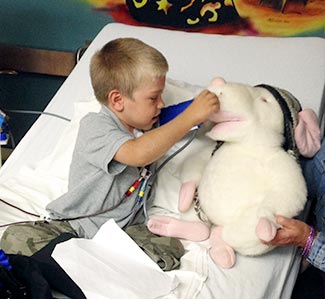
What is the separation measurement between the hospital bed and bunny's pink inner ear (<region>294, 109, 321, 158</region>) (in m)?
0.20

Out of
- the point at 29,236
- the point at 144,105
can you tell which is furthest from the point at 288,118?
the point at 29,236

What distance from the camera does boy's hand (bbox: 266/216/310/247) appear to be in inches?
49.4

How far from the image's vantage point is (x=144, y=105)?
1.37 metres

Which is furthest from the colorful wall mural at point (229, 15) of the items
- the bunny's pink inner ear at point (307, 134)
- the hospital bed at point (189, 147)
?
the bunny's pink inner ear at point (307, 134)

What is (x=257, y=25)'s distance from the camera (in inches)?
84.0

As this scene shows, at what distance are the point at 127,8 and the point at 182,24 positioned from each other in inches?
8.9

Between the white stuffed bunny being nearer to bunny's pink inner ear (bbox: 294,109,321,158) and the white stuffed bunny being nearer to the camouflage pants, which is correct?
bunny's pink inner ear (bbox: 294,109,321,158)

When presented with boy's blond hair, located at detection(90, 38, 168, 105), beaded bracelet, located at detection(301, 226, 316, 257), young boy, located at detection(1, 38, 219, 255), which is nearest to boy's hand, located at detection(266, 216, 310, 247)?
beaded bracelet, located at detection(301, 226, 316, 257)

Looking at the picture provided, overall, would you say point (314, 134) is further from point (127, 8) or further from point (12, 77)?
point (12, 77)

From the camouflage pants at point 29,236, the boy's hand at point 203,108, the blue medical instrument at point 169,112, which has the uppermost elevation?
the boy's hand at point 203,108

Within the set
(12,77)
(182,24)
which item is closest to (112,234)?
(182,24)

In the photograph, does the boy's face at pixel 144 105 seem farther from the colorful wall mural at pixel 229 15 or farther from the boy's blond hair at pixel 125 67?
the colorful wall mural at pixel 229 15

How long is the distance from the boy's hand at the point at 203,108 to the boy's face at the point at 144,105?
121 millimetres

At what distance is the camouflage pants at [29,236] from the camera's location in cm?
131
